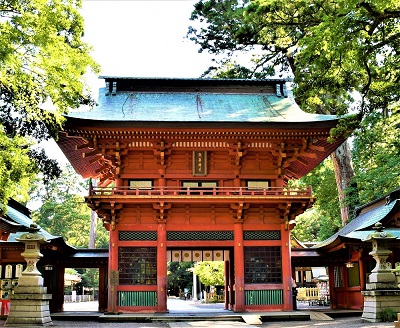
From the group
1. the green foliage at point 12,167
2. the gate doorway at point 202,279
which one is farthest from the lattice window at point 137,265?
the green foliage at point 12,167

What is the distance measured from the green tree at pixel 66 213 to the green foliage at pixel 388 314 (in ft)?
151

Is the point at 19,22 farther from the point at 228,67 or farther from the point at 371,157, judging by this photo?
the point at 371,157

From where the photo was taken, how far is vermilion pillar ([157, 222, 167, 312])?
1848 centimetres

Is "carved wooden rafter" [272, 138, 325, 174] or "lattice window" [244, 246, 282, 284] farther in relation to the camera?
"carved wooden rafter" [272, 138, 325, 174]

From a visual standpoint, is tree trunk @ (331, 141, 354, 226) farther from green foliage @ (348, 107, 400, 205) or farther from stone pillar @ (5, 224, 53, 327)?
stone pillar @ (5, 224, 53, 327)

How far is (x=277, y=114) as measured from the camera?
2094 centimetres

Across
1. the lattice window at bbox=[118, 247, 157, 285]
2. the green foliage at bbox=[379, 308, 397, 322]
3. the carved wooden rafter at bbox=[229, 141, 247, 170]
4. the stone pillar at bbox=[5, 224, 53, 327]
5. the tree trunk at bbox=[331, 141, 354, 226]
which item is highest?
the tree trunk at bbox=[331, 141, 354, 226]

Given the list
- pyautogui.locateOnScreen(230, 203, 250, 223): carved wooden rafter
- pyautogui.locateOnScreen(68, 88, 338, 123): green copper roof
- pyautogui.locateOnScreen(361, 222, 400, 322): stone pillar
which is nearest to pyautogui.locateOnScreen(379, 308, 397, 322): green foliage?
pyautogui.locateOnScreen(361, 222, 400, 322): stone pillar

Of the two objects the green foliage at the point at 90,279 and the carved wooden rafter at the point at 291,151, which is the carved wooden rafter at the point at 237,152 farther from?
the green foliage at the point at 90,279

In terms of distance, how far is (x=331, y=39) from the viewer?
12.9 m

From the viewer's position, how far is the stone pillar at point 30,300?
1480 centimetres

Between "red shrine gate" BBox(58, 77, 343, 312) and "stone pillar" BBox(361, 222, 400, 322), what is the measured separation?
12.2 ft

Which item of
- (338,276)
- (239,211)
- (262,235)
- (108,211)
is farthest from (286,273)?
(108,211)

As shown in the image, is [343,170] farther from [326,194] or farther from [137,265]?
[137,265]
